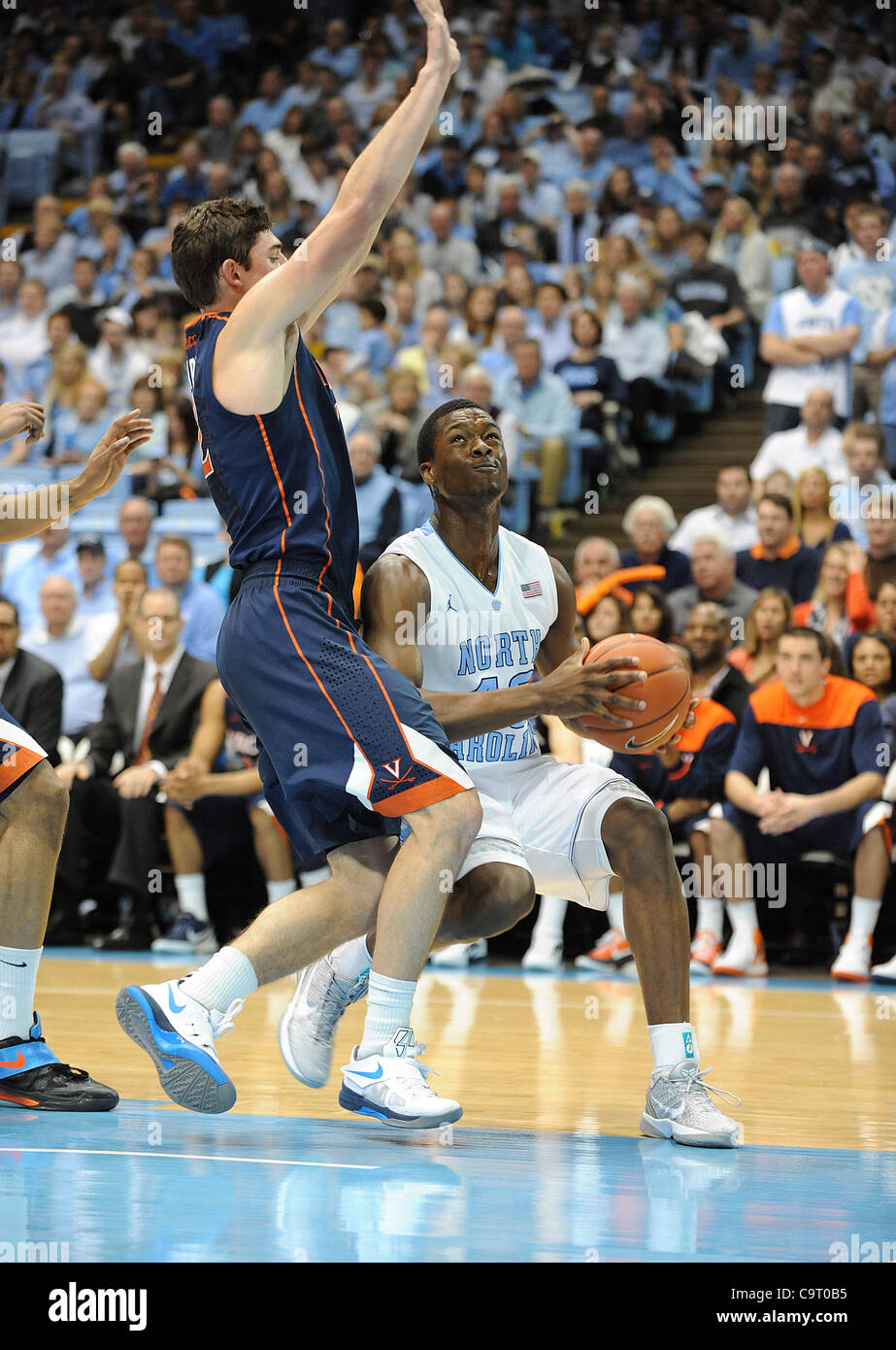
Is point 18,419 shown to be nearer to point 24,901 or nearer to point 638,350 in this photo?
point 24,901

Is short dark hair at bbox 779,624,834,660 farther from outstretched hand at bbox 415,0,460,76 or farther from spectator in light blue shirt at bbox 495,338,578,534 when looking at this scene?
outstretched hand at bbox 415,0,460,76

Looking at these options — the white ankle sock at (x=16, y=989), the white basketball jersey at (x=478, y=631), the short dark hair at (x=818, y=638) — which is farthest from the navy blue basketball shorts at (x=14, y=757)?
the short dark hair at (x=818, y=638)

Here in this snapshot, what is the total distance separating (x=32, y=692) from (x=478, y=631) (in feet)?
15.8

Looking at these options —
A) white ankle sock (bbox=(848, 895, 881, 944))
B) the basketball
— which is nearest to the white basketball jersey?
the basketball

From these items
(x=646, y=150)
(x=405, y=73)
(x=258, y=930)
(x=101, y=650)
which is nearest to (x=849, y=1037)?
(x=258, y=930)

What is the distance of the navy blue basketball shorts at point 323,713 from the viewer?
3.56m

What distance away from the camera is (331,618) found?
3711 millimetres

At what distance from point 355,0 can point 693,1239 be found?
51.0 ft

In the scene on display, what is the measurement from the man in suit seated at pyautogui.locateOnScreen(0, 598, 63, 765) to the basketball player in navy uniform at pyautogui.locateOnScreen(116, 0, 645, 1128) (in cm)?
502

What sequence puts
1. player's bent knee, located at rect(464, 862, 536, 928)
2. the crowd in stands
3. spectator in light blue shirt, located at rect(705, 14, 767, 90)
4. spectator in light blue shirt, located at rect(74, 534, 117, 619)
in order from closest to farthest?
player's bent knee, located at rect(464, 862, 536, 928)
the crowd in stands
spectator in light blue shirt, located at rect(74, 534, 117, 619)
spectator in light blue shirt, located at rect(705, 14, 767, 90)

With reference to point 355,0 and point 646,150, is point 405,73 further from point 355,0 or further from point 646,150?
point 646,150

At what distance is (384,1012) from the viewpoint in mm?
3623

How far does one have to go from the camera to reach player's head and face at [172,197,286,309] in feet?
12.6

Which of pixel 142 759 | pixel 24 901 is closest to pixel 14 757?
pixel 24 901
